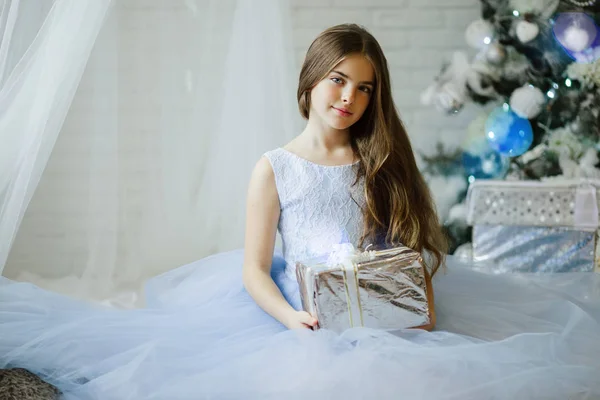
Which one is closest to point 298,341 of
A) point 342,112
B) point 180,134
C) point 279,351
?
point 279,351

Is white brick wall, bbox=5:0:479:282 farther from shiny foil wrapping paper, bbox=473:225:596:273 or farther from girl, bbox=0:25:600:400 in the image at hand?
girl, bbox=0:25:600:400

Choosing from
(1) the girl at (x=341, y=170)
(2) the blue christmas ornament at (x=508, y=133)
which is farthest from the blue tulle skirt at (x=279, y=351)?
(2) the blue christmas ornament at (x=508, y=133)

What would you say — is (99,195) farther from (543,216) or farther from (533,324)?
(543,216)

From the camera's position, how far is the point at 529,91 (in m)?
2.69

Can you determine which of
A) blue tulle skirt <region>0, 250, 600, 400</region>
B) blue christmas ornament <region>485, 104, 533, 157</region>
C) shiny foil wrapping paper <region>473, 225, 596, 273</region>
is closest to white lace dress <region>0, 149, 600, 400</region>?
blue tulle skirt <region>0, 250, 600, 400</region>

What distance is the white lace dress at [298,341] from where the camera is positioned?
1.24 metres

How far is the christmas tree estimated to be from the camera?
106 inches

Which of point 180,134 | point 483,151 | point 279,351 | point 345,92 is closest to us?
point 279,351

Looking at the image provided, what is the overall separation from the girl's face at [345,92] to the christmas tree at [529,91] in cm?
115

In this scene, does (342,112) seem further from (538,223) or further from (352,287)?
(538,223)

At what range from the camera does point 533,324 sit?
5.36 ft

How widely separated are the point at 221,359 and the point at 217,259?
58 centimetres

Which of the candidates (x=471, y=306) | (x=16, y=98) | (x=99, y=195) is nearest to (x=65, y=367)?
(x=16, y=98)

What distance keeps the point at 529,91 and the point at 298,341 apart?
1.70m
